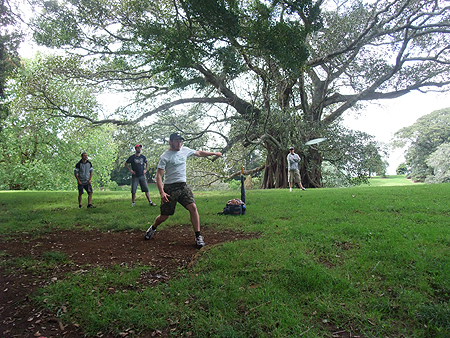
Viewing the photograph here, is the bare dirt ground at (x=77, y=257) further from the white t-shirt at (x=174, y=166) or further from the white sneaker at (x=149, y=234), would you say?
the white t-shirt at (x=174, y=166)

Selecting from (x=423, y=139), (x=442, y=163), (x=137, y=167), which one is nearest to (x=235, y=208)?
(x=137, y=167)

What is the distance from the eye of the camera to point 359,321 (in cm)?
317

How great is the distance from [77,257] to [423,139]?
124 feet

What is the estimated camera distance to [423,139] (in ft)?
109

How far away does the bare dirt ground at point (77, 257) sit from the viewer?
3.29m

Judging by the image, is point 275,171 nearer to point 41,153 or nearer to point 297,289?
point 297,289

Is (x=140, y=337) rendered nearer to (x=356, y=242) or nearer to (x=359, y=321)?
(x=359, y=321)

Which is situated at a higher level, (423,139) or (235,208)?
(423,139)

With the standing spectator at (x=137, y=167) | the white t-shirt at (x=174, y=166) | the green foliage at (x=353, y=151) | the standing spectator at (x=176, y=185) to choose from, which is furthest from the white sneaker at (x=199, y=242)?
the green foliage at (x=353, y=151)

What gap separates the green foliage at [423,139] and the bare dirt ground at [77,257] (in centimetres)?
3428

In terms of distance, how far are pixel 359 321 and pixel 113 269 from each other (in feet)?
11.6

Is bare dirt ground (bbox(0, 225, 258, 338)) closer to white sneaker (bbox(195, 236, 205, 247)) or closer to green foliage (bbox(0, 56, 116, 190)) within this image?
white sneaker (bbox(195, 236, 205, 247))

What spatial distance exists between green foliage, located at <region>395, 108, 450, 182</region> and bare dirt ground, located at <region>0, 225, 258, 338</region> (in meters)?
34.3

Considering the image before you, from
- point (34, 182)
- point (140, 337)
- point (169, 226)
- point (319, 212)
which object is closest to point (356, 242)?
point (319, 212)
